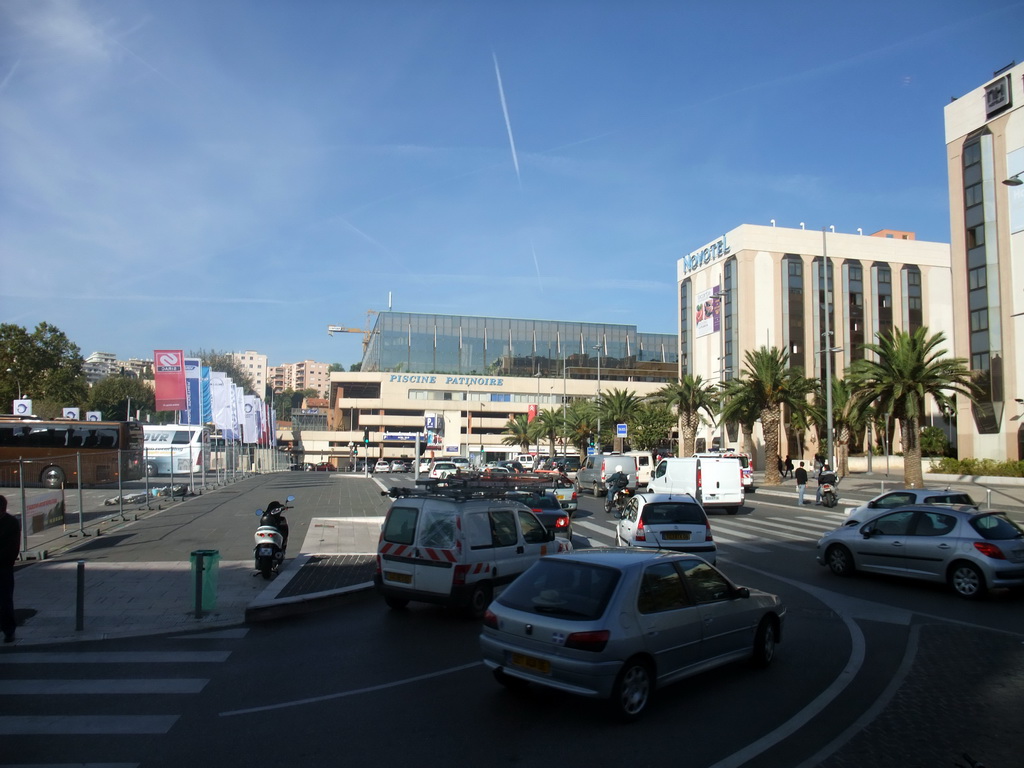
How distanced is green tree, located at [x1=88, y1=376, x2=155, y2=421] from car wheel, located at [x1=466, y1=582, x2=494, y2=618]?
341ft

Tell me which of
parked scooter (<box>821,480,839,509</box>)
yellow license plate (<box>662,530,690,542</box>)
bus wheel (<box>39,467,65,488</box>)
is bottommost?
parked scooter (<box>821,480,839,509</box>)

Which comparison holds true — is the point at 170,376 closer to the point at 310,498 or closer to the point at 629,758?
the point at 310,498

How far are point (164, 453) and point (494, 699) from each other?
51323mm

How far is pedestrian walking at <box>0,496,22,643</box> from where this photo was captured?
30.5 ft

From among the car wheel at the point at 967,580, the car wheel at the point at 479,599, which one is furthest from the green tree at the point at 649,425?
the car wheel at the point at 479,599

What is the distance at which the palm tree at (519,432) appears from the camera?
93.7m

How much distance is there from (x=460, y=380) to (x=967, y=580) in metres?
96.4

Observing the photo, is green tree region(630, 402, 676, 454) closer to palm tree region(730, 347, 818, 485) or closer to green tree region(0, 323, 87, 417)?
palm tree region(730, 347, 818, 485)

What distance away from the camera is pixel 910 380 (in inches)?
1358

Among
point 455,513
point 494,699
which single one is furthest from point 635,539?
point 494,699

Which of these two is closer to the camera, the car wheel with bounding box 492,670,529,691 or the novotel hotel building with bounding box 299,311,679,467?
the car wheel with bounding box 492,670,529,691

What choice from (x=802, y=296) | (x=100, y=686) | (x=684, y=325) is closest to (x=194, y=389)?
(x=100, y=686)

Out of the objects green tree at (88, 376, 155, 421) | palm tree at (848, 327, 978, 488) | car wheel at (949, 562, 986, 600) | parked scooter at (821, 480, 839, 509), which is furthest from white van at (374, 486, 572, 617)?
green tree at (88, 376, 155, 421)

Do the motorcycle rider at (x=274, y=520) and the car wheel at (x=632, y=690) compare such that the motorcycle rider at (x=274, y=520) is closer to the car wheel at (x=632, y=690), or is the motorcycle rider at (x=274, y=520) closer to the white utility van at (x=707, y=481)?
the car wheel at (x=632, y=690)
